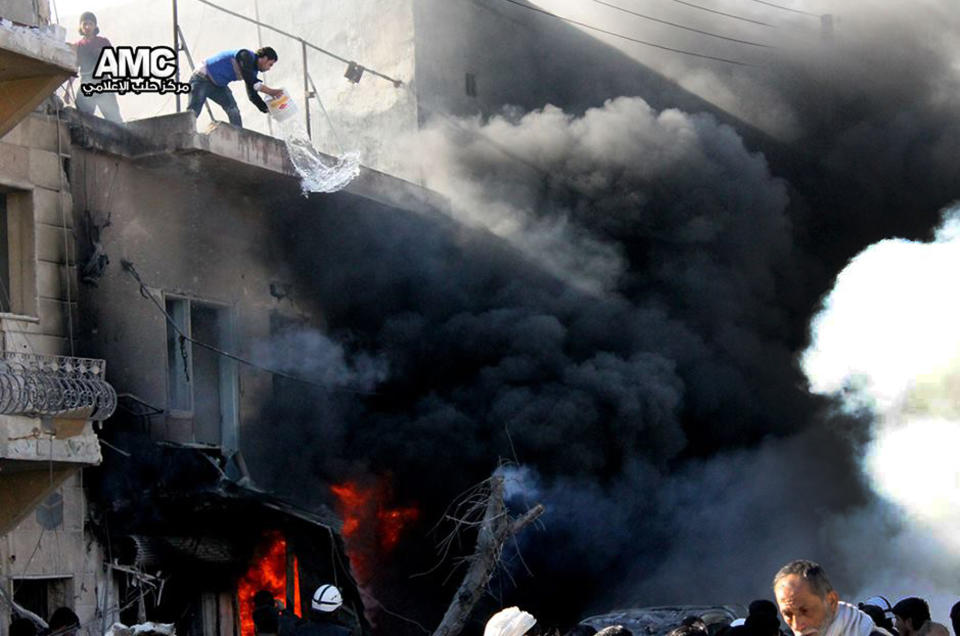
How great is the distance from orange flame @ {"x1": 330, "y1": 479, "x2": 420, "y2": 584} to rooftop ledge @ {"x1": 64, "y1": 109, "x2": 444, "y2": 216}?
→ 371 cm

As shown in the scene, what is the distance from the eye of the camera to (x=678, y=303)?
21688mm

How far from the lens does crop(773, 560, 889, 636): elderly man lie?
18.0ft

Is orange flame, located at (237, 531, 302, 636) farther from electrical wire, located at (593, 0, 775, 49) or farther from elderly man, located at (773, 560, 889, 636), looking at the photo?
electrical wire, located at (593, 0, 775, 49)

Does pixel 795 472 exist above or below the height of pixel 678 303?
below

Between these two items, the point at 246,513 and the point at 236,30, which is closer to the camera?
the point at 246,513

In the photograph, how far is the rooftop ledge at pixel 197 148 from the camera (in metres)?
15.0

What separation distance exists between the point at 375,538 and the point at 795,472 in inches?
286

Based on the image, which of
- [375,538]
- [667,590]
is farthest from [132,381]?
[667,590]

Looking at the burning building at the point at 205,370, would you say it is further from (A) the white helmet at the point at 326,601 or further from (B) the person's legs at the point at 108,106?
(A) the white helmet at the point at 326,601

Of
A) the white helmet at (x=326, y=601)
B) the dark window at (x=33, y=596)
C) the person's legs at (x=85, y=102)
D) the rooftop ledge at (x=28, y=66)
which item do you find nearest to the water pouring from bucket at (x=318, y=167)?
the person's legs at (x=85, y=102)

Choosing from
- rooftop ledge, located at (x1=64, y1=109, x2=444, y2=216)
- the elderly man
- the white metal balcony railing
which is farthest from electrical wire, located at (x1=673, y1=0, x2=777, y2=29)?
the elderly man

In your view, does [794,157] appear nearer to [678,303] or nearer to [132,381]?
[678,303]

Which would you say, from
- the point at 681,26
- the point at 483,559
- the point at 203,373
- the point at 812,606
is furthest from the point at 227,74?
the point at 812,606

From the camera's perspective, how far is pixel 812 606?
18.0 feet
